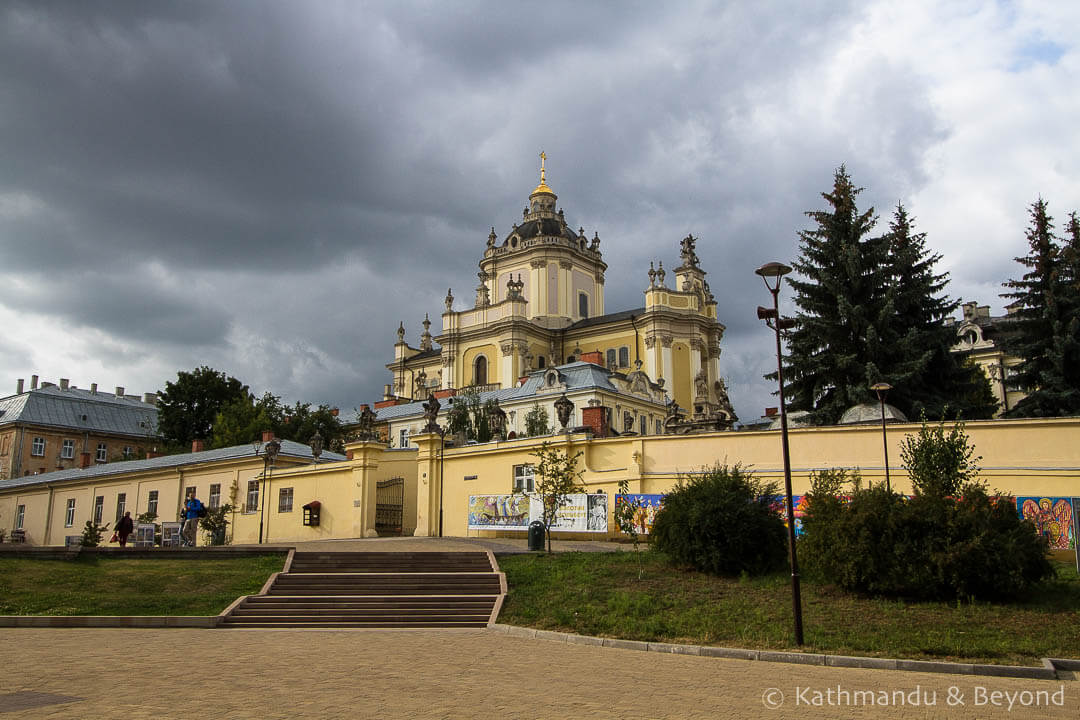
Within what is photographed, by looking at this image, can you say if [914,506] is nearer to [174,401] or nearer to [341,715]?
[341,715]

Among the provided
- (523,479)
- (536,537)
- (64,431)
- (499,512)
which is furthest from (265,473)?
(64,431)

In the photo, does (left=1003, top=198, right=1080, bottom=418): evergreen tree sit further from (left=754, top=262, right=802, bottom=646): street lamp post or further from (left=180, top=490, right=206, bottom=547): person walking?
(left=180, top=490, right=206, bottom=547): person walking

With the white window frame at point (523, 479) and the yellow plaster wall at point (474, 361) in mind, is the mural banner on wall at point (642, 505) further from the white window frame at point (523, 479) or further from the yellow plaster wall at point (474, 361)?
the yellow plaster wall at point (474, 361)

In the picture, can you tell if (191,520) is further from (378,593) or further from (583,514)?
(378,593)

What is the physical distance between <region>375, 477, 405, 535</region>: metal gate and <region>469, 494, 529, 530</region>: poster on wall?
13.3ft

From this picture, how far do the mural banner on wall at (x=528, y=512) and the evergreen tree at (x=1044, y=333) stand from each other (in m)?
18.0

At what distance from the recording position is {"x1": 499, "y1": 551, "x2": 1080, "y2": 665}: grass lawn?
44.3 ft

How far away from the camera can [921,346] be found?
111ft

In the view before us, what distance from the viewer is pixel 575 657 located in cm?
1320

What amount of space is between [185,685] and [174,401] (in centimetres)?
6310

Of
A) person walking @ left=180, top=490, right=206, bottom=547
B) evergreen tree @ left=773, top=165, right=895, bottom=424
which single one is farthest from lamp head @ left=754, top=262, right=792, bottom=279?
person walking @ left=180, top=490, right=206, bottom=547

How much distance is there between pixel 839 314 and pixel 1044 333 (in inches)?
337

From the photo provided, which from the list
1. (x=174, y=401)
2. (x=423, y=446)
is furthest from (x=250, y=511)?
(x=174, y=401)

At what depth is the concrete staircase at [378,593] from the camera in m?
17.3
